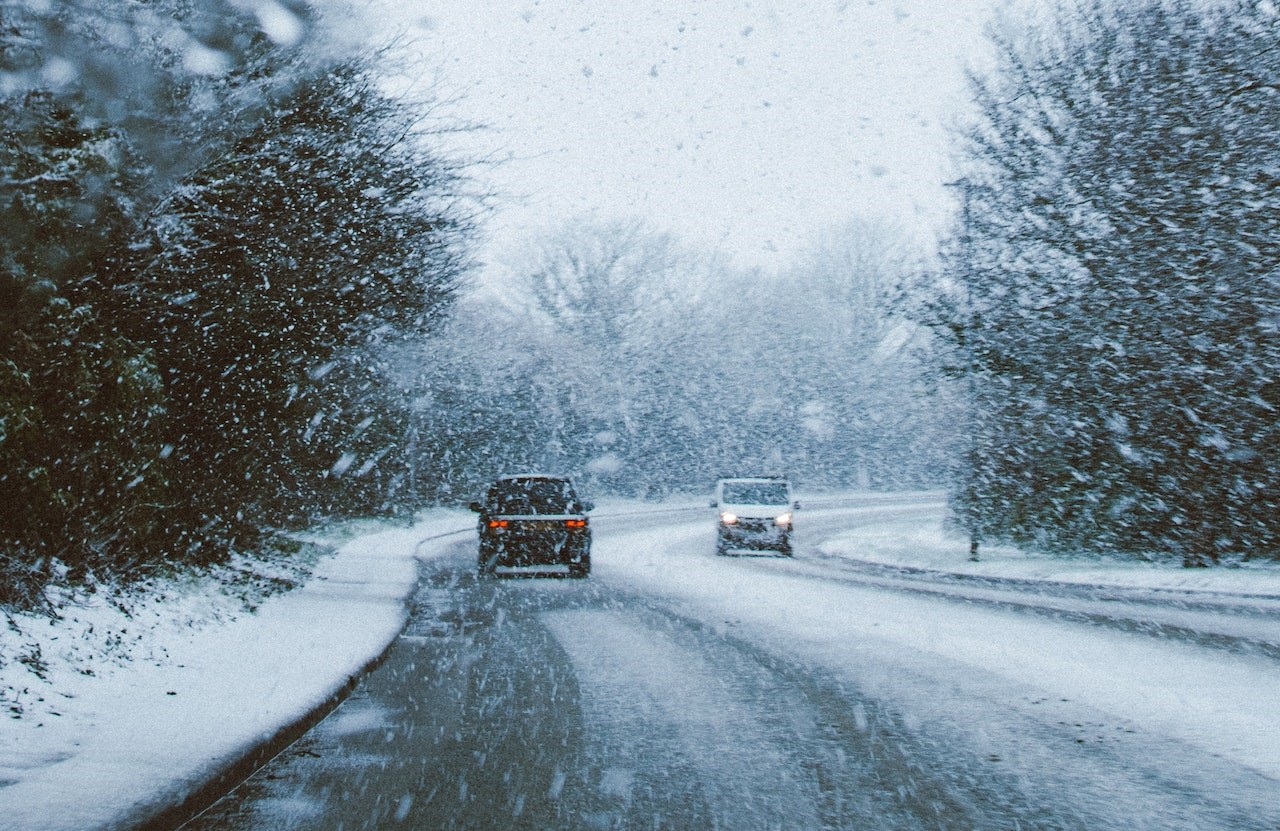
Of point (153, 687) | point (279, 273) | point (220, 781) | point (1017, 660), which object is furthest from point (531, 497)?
point (220, 781)

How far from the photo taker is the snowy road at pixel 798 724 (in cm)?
607

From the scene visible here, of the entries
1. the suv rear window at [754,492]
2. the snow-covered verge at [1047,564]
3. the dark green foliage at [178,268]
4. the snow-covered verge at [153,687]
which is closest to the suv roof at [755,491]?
the suv rear window at [754,492]

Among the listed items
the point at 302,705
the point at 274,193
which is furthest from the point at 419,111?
the point at 302,705

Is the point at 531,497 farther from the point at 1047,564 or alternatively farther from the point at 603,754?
the point at 603,754

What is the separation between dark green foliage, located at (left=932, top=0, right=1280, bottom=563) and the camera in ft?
65.5

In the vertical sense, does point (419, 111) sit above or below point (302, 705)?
above

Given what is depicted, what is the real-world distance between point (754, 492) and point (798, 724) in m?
21.9

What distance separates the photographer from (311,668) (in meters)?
10.0

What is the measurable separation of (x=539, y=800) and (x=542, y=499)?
16326mm

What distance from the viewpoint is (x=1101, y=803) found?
6160mm

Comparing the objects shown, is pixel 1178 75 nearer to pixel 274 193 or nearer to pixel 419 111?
pixel 419 111

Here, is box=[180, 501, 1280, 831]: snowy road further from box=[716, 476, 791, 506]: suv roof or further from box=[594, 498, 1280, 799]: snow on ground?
box=[716, 476, 791, 506]: suv roof

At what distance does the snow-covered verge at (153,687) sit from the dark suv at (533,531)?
636 centimetres

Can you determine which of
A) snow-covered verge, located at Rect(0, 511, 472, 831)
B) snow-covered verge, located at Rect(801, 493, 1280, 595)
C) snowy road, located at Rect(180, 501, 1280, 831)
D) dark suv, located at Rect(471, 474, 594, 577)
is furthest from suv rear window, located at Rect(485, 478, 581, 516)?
snow-covered verge, located at Rect(801, 493, 1280, 595)
